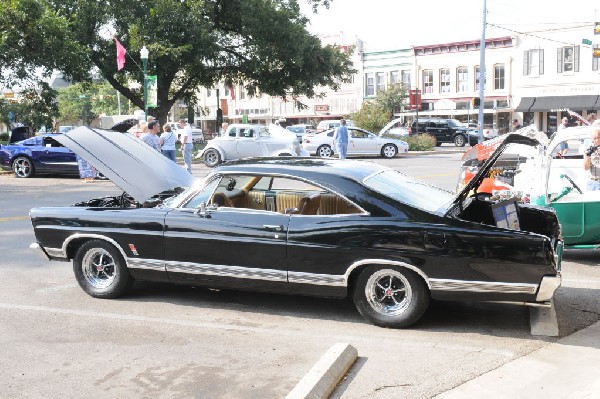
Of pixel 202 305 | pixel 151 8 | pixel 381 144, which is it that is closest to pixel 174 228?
pixel 202 305

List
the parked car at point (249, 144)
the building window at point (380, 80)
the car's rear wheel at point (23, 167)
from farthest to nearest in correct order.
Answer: the building window at point (380, 80), the parked car at point (249, 144), the car's rear wheel at point (23, 167)

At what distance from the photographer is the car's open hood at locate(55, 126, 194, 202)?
22.5 ft

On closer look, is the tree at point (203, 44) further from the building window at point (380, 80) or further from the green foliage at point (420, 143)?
the building window at point (380, 80)

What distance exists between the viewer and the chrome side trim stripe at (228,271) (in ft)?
19.0

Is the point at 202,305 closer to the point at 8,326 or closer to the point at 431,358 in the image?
the point at 8,326

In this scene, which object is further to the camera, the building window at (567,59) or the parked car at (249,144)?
the building window at (567,59)

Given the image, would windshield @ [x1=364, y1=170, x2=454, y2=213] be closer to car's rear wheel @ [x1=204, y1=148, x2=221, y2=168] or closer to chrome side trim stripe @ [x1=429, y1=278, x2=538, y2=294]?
chrome side trim stripe @ [x1=429, y1=278, x2=538, y2=294]

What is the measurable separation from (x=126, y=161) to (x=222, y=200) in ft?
5.24

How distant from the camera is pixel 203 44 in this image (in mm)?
31484

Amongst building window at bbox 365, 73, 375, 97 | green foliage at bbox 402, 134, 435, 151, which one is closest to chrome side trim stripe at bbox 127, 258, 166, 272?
green foliage at bbox 402, 134, 435, 151

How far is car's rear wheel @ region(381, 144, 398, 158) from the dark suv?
11120mm

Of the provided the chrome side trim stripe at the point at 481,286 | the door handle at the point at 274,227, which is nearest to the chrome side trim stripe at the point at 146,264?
the door handle at the point at 274,227

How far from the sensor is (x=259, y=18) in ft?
105

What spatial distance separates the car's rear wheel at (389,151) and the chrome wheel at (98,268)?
78.8 ft
